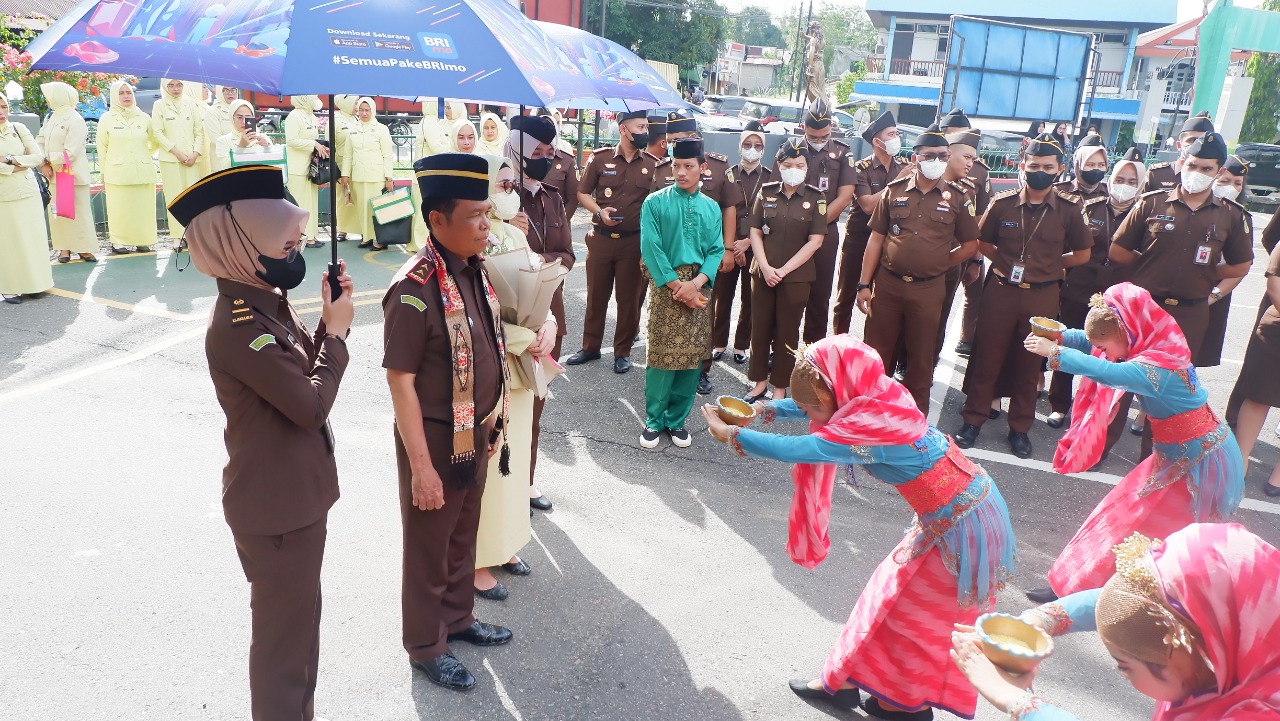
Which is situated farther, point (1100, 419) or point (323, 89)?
point (1100, 419)

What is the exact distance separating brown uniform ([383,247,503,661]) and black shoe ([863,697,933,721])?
160 centimetres

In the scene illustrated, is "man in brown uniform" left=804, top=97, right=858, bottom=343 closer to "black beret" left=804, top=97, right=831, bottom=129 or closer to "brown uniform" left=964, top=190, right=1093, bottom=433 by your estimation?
"black beret" left=804, top=97, right=831, bottom=129

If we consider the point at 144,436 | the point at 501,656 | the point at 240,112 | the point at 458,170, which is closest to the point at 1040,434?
the point at 501,656

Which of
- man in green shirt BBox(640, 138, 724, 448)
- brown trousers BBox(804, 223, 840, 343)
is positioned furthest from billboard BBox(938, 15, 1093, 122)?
man in green shirt BBox(640, 138, 724, 448)

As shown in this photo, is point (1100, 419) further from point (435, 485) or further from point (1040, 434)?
point (435, 485)

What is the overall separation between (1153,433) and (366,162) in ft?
31.2

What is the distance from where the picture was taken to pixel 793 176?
6.19m

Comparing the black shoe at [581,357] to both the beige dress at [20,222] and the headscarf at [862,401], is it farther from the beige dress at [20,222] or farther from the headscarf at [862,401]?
the beige dress at [20,222]

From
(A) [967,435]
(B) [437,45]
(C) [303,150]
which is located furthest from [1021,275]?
(C) [303,150]

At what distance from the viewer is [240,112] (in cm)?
979

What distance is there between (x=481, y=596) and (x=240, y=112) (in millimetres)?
7848

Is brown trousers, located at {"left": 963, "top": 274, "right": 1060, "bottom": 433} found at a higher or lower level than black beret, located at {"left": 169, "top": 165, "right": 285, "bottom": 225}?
lower

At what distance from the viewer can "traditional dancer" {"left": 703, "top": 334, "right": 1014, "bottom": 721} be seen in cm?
291

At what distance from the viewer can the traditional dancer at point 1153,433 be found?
3.73 m
